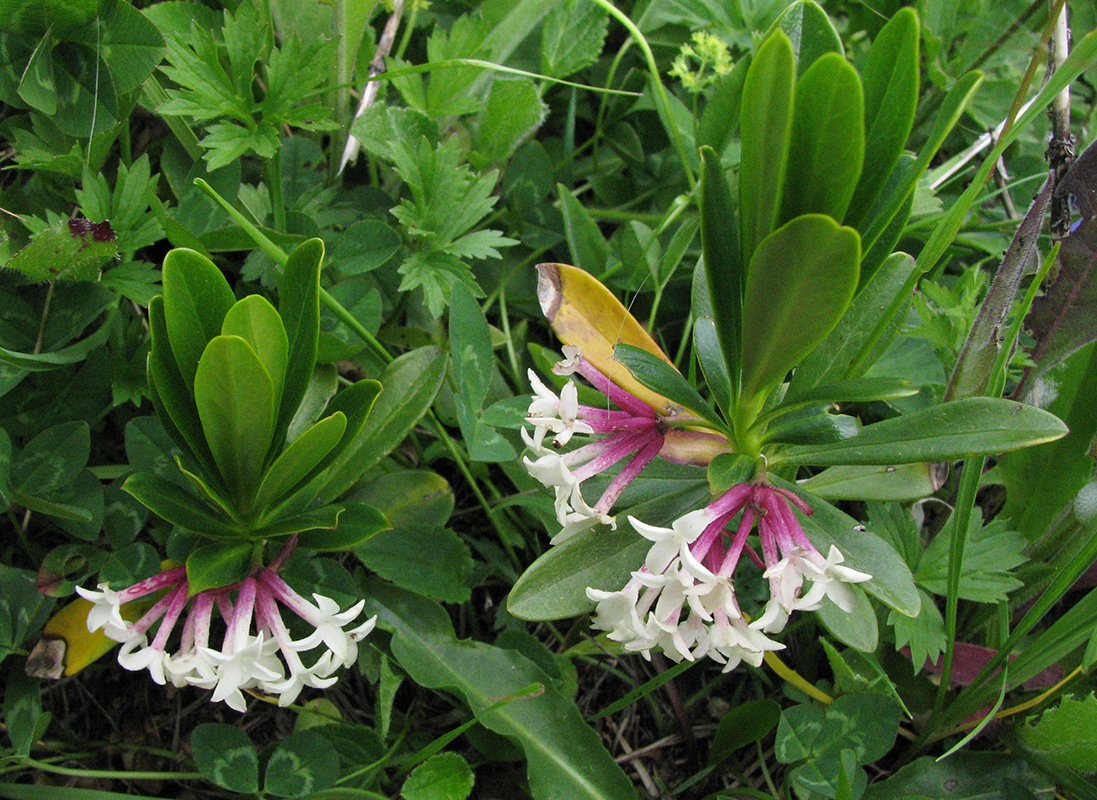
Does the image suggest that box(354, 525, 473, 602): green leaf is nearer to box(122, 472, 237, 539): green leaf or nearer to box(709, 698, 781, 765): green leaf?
box(122, 472, 237, 539): green leaf

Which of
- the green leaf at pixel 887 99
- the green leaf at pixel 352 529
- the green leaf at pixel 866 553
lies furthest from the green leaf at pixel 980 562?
the green leaf at pixel 352 529


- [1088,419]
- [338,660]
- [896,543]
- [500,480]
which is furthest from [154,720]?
[1088,419]

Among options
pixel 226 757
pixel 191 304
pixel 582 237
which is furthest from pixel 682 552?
pixel 582 237

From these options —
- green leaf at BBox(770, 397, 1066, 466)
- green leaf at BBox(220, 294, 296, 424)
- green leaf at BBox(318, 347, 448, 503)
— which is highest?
green leaf at BBox(770, 397, 1066, 466)

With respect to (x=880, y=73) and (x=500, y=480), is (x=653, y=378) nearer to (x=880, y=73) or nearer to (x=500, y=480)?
(x=880, y=73)

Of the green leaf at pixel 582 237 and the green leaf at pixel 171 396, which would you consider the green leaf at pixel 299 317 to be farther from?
the green leaf at pixel 582 237

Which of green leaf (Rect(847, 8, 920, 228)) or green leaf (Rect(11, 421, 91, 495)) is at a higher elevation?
green leaf (Rect(847, 8, 920, 228))

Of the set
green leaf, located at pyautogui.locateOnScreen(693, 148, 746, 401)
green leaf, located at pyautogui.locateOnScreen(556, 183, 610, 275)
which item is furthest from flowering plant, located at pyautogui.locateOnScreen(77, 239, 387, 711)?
green leaf, located at pyautogui.locateOnScreen(556, 183, 610, 275)

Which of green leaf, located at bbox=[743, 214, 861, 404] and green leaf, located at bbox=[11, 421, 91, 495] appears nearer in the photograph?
green leaf, located at bbox=[743, 214, 861, 404]

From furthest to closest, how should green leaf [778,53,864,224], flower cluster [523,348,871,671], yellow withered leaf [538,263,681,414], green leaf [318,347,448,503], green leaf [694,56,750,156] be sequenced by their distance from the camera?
1. green leaf [694,56,750,156]
2. green leaf [318,347,448,503]
3. yellow withered leaf [538,263,681,414]
4. flower cluster [523,348,871,671]
5. green leaf [778,53,864,224]
